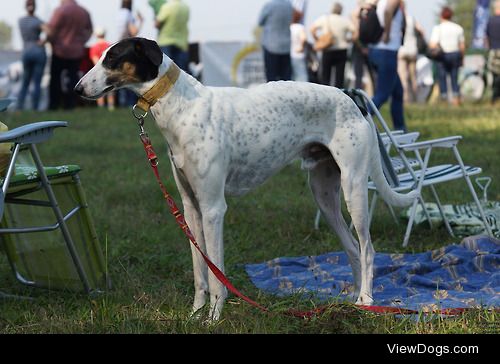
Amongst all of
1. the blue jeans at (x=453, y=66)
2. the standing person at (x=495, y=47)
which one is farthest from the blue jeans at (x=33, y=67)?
the standing person at (x=495, y=47)

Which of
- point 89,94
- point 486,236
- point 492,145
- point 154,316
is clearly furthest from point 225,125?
point 492,145

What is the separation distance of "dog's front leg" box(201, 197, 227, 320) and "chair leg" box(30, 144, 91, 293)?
824 mm

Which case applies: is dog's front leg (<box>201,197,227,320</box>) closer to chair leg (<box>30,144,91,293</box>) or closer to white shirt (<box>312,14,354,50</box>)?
chair leg (<box>30,144,91,293</box>)

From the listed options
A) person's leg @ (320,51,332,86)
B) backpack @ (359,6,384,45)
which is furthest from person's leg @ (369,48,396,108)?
person's leg @ (320,51,332,86)

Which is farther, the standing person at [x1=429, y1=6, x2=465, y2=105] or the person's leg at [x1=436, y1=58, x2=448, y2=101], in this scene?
the person's leg at [x1=436, y1=58, x2=448, y2=101]

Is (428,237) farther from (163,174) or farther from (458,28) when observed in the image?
(458,28)

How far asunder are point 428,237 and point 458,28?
38.4 ft

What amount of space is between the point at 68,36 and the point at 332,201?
468 inches

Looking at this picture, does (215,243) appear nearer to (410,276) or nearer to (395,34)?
(410,276)

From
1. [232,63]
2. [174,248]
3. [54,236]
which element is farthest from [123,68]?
[232,63]

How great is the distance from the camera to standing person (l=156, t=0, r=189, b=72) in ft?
47.8

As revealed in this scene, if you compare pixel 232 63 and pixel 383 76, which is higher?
pixel 383 76

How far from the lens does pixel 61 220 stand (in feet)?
14.4

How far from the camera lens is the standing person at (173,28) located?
14555 millimetres
